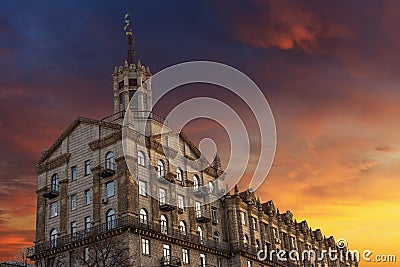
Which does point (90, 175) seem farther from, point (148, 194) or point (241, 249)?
point (241, 249)

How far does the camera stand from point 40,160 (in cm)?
8019

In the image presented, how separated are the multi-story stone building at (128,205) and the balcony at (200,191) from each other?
207 millimetres

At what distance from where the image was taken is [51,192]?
7562 cm

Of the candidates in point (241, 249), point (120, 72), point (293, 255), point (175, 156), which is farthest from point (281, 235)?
point (120, 72)

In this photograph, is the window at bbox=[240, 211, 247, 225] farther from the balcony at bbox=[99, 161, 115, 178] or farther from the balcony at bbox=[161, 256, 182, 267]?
the balcony at bbox=[99, 161, 115, 178]

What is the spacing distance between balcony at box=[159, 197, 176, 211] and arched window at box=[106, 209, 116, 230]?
6185 millimetres

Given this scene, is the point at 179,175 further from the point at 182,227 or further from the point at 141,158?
the point at 141,158

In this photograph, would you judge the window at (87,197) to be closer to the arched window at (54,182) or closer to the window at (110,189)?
the window at (110,189)

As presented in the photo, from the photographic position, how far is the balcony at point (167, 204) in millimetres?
71500

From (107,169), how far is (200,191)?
15970mm

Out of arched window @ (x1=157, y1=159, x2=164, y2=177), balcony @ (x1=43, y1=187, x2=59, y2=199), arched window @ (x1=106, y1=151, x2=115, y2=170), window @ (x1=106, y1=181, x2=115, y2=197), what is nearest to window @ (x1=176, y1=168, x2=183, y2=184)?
arched window @ (x1=157, y1=159, x2=164, y2=177)

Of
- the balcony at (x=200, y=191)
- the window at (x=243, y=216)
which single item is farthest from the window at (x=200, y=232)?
the window at (x=243, y=216)

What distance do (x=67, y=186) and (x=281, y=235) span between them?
40532mm

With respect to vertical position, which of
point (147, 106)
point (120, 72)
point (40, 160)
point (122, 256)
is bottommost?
point (122, 256)
